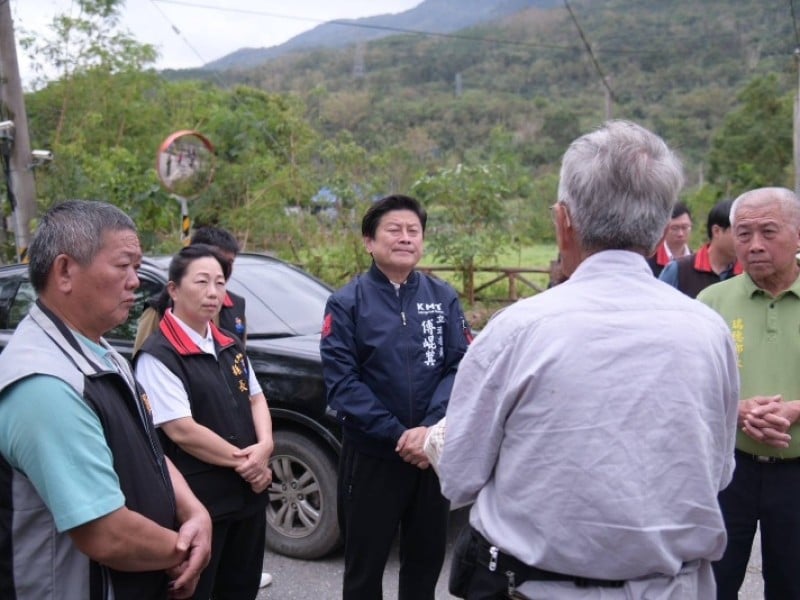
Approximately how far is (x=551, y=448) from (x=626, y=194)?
0.58 m

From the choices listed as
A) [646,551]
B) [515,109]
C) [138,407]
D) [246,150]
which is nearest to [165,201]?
[246,150]

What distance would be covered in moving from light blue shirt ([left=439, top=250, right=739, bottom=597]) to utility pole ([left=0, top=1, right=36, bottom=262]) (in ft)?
30.1

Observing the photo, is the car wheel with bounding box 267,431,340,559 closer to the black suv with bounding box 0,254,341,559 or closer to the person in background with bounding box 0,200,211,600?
the black suv with bounding box 0,254,341,559

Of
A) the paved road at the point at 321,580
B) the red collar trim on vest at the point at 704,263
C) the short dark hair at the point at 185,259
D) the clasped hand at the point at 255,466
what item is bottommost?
the paved road at the point at 321,580

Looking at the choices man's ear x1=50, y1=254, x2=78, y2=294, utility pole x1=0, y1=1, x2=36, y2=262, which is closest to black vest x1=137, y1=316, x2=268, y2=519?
man's ear x1=50, y1=254, x2=78, y2=294

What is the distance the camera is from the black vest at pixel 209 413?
2.80m

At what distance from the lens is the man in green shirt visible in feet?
8.59

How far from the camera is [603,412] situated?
158 cm

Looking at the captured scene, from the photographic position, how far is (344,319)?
300 centimetres

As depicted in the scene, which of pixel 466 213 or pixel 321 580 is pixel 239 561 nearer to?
pixel 321 580

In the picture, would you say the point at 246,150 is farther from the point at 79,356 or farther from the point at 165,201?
the point at 79,356

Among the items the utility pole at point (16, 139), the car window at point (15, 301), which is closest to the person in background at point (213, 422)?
the car window at point (15, 301)

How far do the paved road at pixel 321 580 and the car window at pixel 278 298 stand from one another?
1333 mm

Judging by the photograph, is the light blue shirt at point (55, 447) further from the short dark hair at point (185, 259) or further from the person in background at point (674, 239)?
the person in background at point (674, 239)
